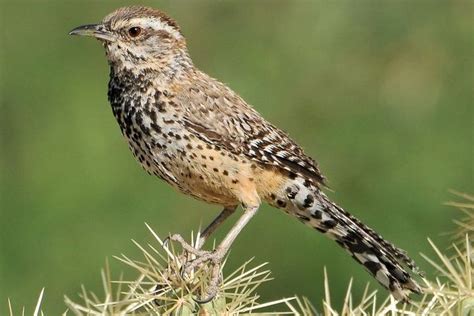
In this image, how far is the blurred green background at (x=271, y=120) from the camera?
7281 mm

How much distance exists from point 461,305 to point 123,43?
1942mm

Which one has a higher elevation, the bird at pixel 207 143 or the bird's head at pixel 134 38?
the bird's head at pixel 134 38

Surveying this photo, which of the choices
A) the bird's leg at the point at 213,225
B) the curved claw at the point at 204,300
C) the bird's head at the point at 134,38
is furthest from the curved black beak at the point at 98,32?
the curved claw at the point at 204,300

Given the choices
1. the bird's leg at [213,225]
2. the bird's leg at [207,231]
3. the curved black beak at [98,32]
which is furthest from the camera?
the curved black beak at [98,32]

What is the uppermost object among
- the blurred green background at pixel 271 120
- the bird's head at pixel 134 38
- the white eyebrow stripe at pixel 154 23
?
the white eyebrow stripe at pixel 154 23

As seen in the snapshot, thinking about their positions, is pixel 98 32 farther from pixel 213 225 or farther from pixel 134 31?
pixel 213 225

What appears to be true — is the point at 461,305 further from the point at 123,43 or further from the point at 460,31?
the point at 460,31

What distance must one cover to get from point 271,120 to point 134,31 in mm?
3384

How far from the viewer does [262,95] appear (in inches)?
332

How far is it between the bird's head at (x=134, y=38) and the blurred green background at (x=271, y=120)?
2.28 metres

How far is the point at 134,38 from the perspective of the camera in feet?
16.1

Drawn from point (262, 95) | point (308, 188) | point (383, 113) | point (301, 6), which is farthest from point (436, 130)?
point (308, 188)

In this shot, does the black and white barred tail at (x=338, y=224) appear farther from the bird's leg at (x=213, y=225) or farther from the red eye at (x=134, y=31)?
the red eye at (x=134, y=31)

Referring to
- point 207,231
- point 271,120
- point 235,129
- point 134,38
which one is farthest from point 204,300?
point 271,120
